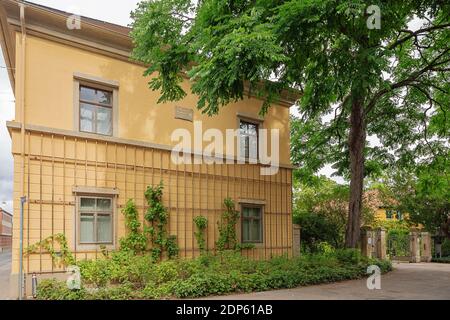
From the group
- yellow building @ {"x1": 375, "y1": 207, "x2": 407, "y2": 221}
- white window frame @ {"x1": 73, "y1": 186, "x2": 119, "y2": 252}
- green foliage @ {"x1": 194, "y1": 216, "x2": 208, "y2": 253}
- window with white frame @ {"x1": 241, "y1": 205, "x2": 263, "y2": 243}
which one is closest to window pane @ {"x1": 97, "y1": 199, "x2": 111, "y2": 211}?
white window frame @ {"x1": 73, "y1": 186, "x2": 119, "y2": 252}

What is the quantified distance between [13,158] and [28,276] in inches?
120

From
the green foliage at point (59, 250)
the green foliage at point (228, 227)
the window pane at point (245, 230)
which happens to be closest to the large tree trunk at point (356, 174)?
the window pane at point (245, 230)

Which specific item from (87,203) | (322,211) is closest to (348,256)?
(322,211)

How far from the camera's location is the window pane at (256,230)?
17938 millimetres

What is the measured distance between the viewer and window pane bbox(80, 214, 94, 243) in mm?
13328

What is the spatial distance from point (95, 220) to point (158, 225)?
201 cm

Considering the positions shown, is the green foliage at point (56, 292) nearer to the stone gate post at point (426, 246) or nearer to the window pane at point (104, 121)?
the window pane at point (104, 121)

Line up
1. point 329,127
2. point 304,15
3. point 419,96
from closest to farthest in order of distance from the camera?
point 304,15 < point 419,96 < point 329,127

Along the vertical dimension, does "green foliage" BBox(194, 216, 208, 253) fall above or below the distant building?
above

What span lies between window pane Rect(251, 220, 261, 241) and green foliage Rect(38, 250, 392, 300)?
227 cm

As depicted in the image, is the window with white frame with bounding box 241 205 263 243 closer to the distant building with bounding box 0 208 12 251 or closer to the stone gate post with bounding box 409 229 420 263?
the stone gate post with bounding box 409 229 420 263
